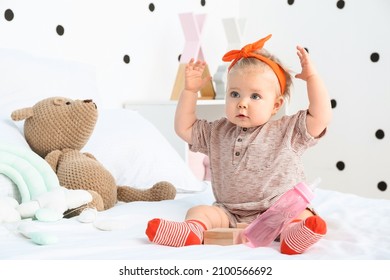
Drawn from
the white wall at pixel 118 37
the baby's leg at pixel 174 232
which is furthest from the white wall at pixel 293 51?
the baby's leg at pixel 174 232

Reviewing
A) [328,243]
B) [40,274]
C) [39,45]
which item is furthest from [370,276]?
[39,45]

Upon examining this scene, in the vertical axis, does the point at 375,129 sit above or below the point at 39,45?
below

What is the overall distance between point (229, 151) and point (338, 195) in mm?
434

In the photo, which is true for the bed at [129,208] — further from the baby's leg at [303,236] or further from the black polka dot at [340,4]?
the black polka dot at [340,4]

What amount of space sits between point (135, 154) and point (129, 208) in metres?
0.31

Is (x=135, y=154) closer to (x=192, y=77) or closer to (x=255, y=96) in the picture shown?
(x=192, y=77)

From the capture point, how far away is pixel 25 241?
111 cm

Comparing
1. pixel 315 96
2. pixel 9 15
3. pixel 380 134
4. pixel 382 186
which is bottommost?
pixel 382 186

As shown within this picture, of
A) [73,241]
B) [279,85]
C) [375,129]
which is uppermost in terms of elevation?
[279,85]

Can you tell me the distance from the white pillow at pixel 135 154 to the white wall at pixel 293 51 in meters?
0.49

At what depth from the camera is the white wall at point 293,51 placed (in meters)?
2.33

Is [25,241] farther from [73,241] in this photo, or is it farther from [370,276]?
[370,276]

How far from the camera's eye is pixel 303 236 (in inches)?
42.7

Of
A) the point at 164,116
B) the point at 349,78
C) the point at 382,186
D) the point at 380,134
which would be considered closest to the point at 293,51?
the point at 349,78
